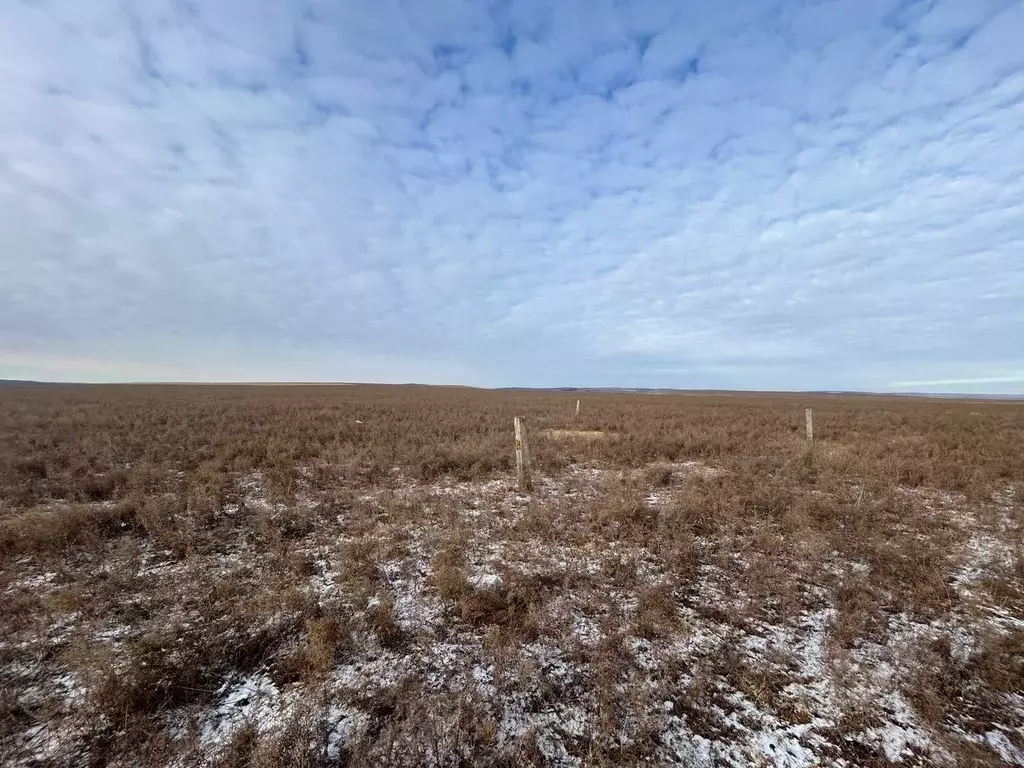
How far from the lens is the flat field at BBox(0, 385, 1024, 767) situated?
3.04 metres

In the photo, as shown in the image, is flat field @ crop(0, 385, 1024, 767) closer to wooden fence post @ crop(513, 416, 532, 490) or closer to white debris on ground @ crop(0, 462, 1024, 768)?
white debris on ground @ crop(0, 462, 1024, 768)

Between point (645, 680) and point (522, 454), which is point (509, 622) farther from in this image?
point (522, 454)

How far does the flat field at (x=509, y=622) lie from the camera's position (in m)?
3.04

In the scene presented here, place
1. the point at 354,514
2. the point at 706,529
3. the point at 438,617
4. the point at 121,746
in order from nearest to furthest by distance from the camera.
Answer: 1. the point at 121,746
2. the point at 438,617
3. the point at 706,529
4. the point at 354,514

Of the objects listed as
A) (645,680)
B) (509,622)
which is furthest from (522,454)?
(645,680)

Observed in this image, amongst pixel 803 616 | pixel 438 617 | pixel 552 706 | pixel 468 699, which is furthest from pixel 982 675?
pixel 438 617

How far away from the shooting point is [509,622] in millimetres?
4414

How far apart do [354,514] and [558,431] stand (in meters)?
11.7

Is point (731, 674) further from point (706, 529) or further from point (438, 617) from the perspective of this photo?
point (706, 529)

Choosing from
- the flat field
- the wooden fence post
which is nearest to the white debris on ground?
the flat field

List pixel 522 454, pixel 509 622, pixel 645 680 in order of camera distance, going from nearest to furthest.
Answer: pixel 645 680, pixel 509 622, pixel 522 454

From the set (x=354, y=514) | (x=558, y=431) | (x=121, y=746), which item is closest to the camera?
(x=121, y=746)

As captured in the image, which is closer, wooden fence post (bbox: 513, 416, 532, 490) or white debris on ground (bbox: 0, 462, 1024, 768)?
white debris on ground (bbox: 0, 462, 1024, 768)

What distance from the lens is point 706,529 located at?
23.2 feet
